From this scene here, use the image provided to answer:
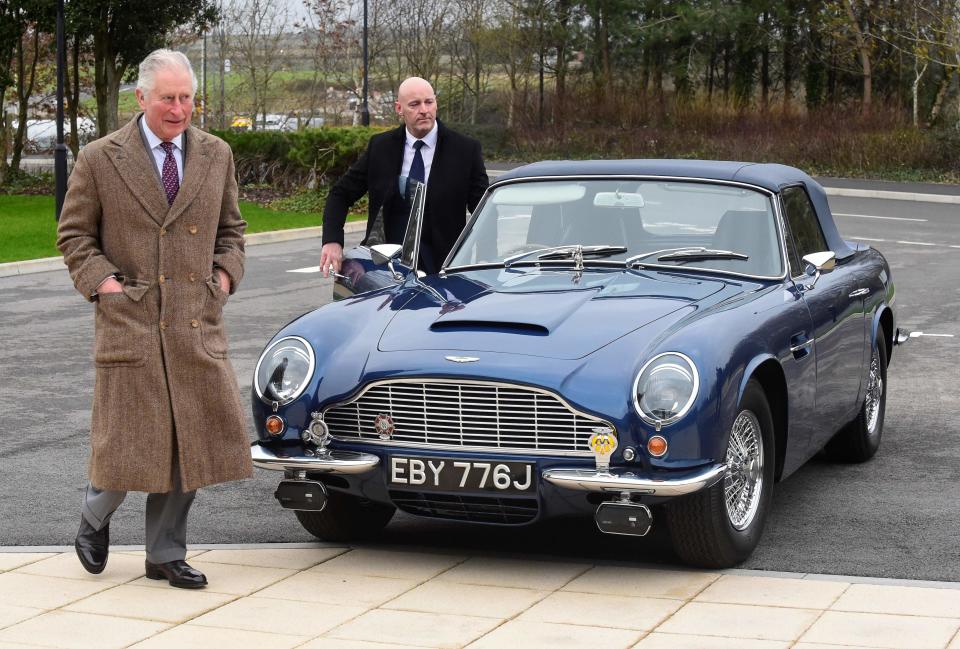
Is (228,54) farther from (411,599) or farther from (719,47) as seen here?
(411,599)

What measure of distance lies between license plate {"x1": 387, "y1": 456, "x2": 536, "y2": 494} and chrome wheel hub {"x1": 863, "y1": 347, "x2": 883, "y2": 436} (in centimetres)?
306

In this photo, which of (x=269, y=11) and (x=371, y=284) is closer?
(x=371, y=284)

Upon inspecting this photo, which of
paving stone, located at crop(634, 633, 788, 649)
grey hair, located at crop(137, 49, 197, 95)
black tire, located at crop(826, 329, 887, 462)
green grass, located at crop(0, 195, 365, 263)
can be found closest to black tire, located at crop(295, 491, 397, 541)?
paving stone, located at crop(634, 633, 788, 649)

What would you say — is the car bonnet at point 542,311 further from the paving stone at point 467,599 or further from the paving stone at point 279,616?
the paving stone at point 279,616

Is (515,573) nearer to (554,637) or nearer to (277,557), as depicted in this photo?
(554,637)

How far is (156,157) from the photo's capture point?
554 centimetres

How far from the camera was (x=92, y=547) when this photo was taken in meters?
5.66

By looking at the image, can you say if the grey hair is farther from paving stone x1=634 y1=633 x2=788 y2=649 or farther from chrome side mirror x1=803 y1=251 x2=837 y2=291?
chrome side mirror x1=803 y1=251 x2=837 y2=291

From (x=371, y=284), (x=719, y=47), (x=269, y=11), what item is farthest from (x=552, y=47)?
(x=371, y=284)

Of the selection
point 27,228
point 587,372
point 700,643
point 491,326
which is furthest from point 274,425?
point 27,228

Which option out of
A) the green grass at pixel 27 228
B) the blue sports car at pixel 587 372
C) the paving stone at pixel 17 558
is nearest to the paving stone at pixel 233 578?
the blue sports car at pixel 587 372

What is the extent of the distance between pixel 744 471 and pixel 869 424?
2.29 meters

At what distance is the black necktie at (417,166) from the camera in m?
8.16

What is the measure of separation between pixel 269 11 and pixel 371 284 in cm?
4987
